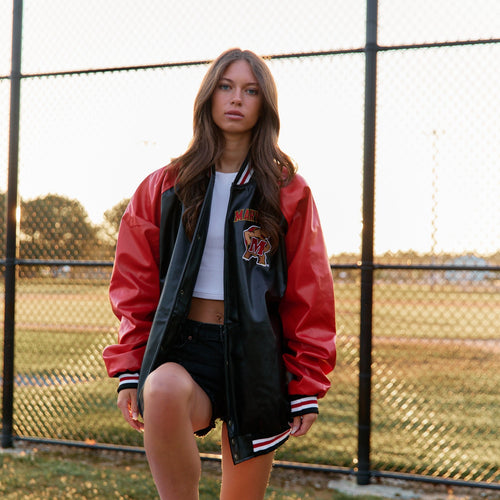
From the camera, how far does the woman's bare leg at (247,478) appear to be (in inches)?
86.7

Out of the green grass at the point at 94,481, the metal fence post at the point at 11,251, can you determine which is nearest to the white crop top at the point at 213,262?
the green grass at the point at 94,481

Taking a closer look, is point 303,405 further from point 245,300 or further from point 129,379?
point 129,379

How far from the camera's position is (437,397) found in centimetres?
730

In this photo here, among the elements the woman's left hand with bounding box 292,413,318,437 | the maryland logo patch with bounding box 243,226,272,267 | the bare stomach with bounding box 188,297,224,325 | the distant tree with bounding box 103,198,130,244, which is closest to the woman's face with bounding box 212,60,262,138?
the maryland logo patch with bounding box 243,226,272,267

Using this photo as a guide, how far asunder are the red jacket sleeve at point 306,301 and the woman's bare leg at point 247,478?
0.28 meters

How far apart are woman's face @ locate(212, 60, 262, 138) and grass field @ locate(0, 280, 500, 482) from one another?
259 cm

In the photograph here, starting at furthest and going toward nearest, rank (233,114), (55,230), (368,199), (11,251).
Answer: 1. (55,230)
2. (11,251)
3. (368,199)
4. (233,114)

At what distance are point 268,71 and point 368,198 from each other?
4.84 feet

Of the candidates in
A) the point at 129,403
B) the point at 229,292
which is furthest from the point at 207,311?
the point at 129,403

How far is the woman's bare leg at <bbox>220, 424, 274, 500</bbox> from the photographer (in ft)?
7.22

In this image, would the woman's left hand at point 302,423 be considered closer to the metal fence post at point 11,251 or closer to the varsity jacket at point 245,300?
the varsity jacket at point 245,300

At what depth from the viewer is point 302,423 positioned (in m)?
2.16

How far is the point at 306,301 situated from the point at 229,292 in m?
0.28

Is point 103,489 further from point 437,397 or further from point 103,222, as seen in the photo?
point 437,397
